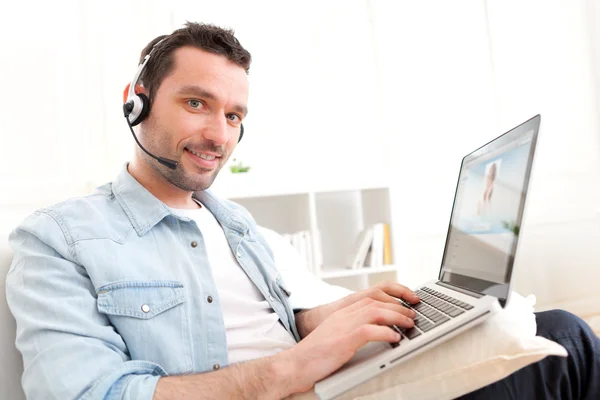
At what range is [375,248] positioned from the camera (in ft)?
9.59

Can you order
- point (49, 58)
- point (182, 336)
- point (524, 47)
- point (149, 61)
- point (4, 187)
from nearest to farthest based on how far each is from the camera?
point (182, 336)
point (149, 61)
point (4, 187)
point (49, 58)
point (524, 47)

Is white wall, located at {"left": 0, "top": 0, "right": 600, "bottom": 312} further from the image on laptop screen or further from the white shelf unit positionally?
the image on laptop screen

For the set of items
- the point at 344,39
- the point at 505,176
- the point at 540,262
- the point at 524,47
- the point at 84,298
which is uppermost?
the point at 344,39

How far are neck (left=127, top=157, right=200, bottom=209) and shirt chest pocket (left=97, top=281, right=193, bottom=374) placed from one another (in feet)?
1.06

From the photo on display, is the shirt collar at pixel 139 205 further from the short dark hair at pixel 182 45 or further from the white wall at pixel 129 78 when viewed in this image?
the white wall at pixel 129 78

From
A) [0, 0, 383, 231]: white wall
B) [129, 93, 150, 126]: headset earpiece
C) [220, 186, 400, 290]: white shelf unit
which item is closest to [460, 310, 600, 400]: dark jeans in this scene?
[129, 93, 150, 126]: headset earpiece

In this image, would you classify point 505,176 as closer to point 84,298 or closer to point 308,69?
point 84,298

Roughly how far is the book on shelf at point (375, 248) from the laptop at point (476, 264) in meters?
1.80

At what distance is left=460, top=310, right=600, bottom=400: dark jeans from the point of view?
751 mm

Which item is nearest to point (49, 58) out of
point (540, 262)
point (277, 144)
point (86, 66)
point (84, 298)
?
point (86, 66)

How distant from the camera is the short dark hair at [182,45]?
4.15 ft

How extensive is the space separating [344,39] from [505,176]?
2.79m

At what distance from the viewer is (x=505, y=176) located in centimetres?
88

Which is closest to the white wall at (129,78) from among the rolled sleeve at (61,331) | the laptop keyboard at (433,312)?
the rolled sleeve at (61,331)
